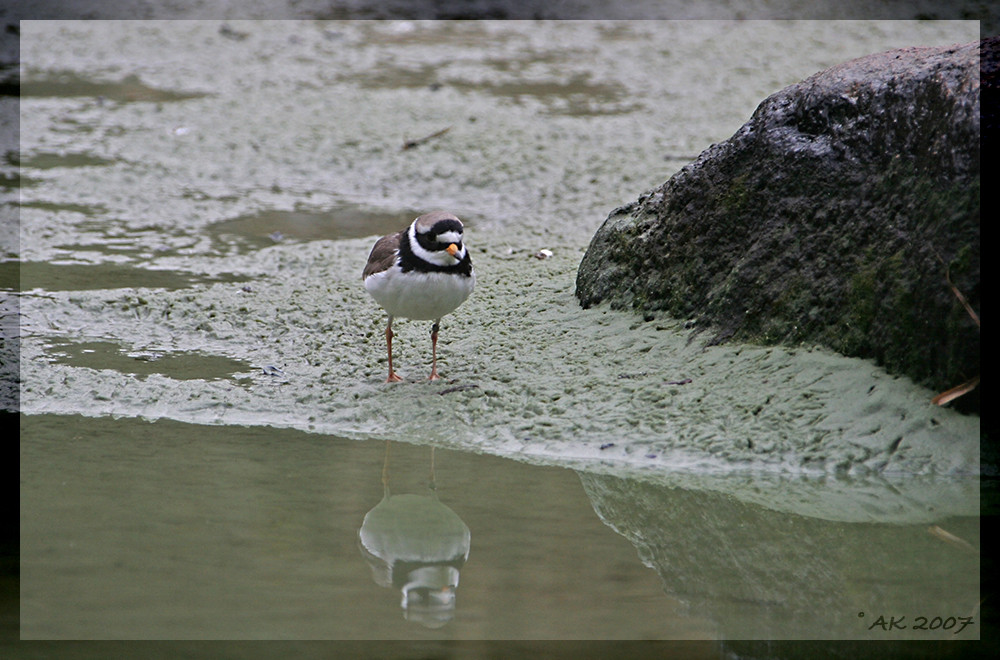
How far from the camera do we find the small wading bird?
5.35 m

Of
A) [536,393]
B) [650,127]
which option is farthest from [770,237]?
[650,127]

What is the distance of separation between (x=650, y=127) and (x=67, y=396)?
23.4ft

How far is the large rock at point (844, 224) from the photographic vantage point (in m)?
4.61

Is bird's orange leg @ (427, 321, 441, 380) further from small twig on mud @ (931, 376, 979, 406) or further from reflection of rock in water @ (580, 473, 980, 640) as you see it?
small twig on mud @ (931, 376, 979, 406)

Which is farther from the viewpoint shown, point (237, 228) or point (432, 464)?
point (237, 228)

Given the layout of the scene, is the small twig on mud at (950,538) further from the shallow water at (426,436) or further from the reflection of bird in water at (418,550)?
the reflection of bird in water at (418,550)

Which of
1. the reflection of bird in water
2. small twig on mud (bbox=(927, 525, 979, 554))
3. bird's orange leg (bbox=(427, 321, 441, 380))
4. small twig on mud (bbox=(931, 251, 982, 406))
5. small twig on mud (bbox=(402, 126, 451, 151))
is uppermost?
small twig on mud (bbox=(402, 126, 451, 151))

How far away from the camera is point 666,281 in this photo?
580 cm

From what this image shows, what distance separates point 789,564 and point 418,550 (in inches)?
55.8

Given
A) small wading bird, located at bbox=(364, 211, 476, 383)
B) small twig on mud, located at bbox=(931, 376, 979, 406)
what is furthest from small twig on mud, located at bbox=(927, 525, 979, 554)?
small wading bird, located at bbox=(364, 211, 476, 383)

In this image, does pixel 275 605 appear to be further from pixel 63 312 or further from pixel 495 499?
pixel 63 312

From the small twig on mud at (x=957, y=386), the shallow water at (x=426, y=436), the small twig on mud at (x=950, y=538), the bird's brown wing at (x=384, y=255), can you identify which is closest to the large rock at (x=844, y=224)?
the small twig on mud at (x=957, y=386)

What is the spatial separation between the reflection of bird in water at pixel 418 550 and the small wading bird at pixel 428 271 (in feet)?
3.56

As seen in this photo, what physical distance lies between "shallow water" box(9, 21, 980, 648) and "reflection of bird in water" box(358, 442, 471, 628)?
2cm
